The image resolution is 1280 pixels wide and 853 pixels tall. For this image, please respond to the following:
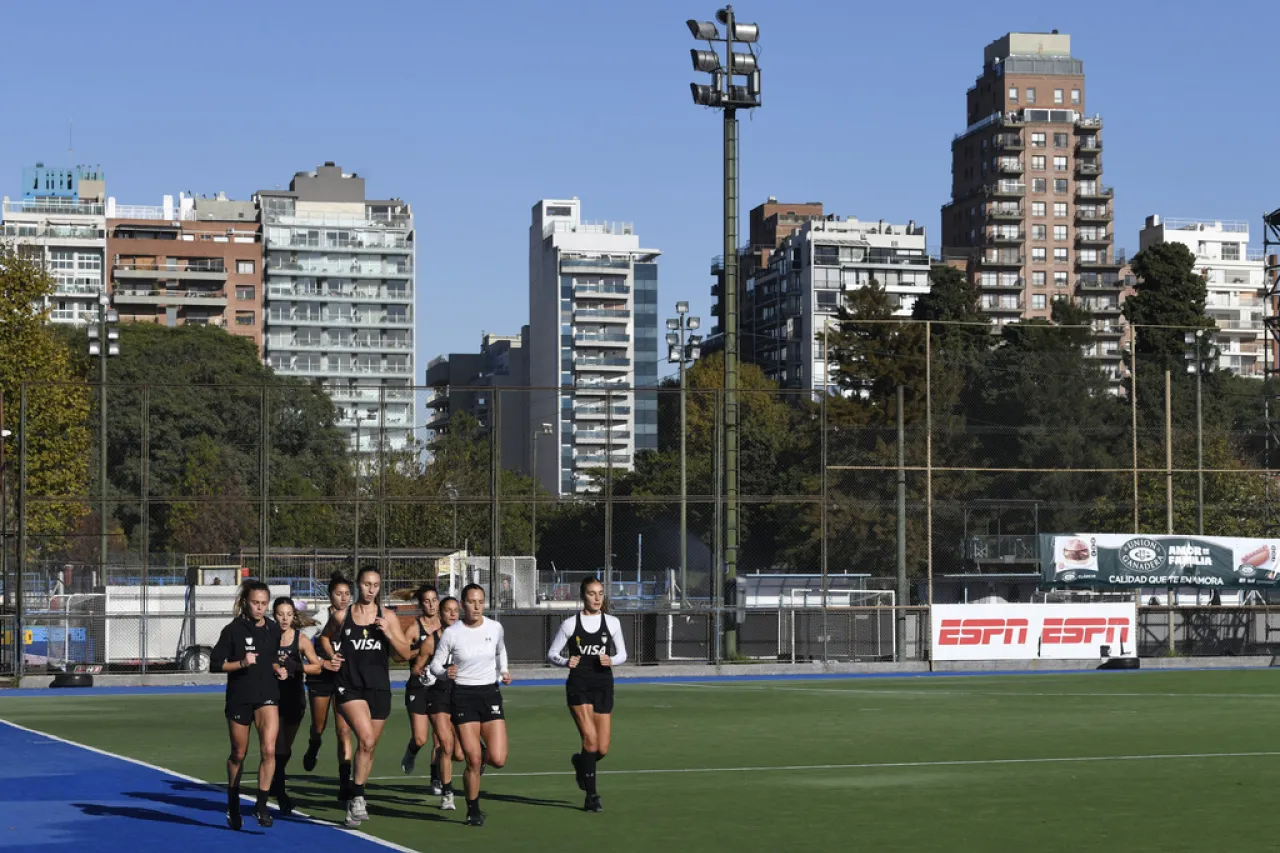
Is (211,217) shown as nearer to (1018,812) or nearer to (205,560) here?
(205,560)

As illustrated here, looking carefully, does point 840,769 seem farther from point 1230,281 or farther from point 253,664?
point 1230,281

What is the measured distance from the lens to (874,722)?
2470cm

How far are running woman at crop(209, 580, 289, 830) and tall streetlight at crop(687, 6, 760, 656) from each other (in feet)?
71.5

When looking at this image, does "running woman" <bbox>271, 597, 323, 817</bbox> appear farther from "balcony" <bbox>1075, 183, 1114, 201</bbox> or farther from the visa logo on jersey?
"balcony" <bbox>1075, 183, 1114, 201</bbox>

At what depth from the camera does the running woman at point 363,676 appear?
46.9ft

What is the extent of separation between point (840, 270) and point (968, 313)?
1973 inches

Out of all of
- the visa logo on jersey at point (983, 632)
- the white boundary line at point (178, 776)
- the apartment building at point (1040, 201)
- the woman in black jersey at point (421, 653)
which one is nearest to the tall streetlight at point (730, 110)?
the visa logo on jersey at point (983, 632)

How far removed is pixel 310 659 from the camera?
49.2 ft

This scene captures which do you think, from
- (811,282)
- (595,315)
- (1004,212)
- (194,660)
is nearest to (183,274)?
(595,315)

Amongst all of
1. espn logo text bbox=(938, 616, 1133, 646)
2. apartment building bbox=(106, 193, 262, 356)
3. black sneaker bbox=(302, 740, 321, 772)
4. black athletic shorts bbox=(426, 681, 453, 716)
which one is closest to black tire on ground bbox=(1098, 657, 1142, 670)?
espn logo text bbox=(938, 616, 1133, 646)

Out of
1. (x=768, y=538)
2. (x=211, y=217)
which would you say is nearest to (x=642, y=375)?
(x=211, y=217)

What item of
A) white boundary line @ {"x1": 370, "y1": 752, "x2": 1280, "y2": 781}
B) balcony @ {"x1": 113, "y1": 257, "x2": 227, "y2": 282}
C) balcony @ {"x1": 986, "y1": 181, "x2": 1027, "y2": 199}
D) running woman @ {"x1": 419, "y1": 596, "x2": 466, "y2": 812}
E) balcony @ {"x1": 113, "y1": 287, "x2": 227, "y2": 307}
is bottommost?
white boundary line @ {"x1": 370, "y1": 752, "x2": 1280, "y2": 781}

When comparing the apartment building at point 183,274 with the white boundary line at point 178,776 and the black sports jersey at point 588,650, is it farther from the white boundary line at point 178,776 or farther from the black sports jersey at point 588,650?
the black sports jersey at point 588,650

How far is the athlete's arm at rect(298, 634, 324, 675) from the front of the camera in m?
15.0
